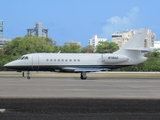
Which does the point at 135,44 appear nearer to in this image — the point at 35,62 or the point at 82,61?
the point at 82,61

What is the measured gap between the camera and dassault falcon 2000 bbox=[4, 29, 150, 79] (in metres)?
45.1

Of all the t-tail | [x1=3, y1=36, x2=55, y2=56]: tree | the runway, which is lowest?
the runway

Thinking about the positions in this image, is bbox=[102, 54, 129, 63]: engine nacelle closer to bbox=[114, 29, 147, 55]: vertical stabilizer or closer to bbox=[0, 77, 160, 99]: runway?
bbox=[114, 29, 147, 55]: vertical stabilizer

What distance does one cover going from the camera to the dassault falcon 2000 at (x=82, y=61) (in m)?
45.1

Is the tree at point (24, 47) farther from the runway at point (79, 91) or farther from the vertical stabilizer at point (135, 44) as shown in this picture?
the runway at point (79, 91)

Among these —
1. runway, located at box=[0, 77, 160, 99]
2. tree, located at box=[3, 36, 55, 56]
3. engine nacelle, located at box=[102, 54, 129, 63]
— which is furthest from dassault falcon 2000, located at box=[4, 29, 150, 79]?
tree, located at box=[3, 36, 55, 56]

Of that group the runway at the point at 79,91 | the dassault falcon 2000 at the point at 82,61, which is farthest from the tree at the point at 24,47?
the runway at the point at 79,91

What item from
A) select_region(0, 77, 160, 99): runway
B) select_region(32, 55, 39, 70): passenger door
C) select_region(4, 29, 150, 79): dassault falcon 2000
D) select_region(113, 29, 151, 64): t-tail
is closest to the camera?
select_region(0, 77, 160, 99): runway

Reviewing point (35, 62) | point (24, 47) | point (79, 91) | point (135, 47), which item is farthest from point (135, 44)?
point (24, 47)

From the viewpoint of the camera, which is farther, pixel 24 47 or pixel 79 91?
pixel 24 47

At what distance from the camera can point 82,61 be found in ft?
153

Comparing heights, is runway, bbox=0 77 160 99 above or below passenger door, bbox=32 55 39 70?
below
